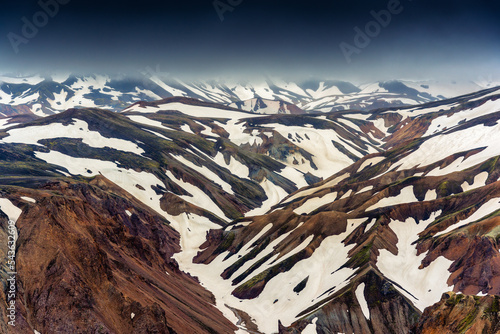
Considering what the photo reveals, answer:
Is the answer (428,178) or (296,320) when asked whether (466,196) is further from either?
(296,320)

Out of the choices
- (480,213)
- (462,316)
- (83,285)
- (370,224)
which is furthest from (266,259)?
(462,316)

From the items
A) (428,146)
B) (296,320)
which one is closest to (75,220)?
(296,320)

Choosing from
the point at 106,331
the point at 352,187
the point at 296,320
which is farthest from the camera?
the point at 352,187

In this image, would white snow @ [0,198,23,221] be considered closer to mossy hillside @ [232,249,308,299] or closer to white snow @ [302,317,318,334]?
white snow @ [302,317,318,334]

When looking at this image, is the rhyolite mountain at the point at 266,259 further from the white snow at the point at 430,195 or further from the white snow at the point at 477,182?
the white snow at the point at 477,182

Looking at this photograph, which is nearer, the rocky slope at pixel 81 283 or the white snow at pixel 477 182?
the rocky slope at pixel 81 283

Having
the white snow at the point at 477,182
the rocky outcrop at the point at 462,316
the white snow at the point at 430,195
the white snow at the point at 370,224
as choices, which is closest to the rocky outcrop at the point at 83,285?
the rocky outcrop at the point at 462,316

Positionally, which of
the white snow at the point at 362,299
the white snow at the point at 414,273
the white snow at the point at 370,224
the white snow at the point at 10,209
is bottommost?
the white snow at the point at 362,299
